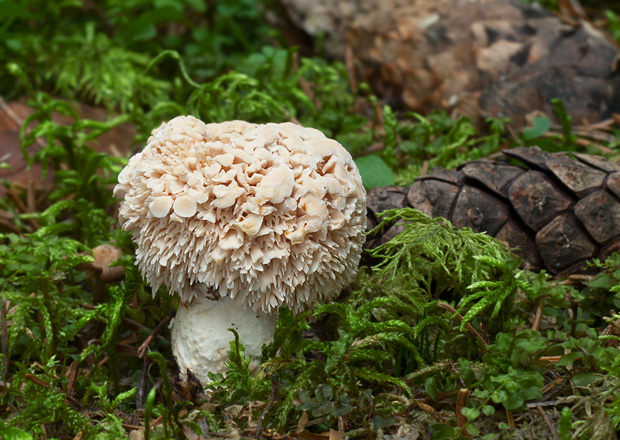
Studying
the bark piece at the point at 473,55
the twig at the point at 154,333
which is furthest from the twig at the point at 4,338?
the bark piece at the point at 473,55

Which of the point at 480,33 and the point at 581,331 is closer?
the point at 581,331

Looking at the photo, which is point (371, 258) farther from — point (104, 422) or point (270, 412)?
point (104, 422)

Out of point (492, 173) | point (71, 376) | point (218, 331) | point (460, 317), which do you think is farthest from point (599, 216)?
point (71, 376)

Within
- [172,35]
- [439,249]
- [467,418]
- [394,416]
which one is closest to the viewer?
[467,418]

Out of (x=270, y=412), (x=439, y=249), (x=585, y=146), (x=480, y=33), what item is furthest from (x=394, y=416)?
(x=480, y=33)

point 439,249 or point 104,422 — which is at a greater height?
point 439,249

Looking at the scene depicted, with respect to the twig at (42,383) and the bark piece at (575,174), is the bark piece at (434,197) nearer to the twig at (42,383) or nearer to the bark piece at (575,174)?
the bark piece at (575,174)
